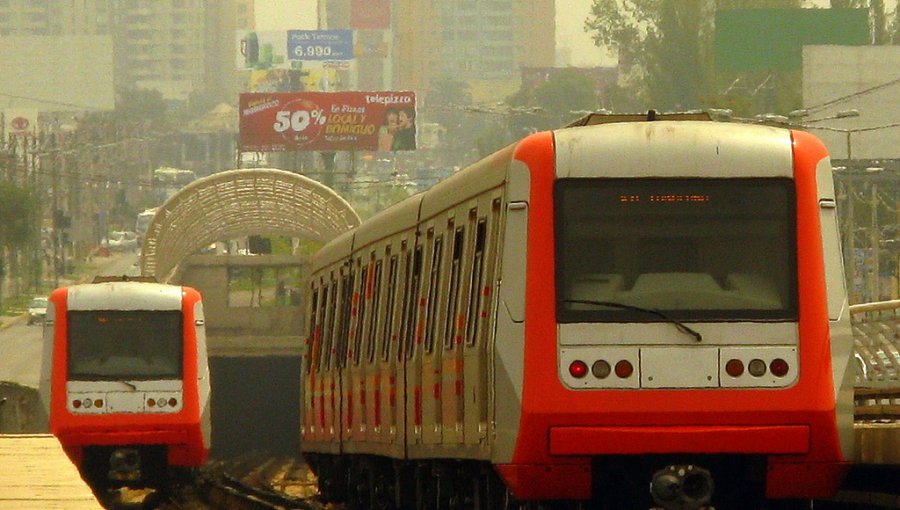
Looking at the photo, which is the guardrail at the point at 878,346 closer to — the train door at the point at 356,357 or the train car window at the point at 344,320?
the train door at the point at 356,357

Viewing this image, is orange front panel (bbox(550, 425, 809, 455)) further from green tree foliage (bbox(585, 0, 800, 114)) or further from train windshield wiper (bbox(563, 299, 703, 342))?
green tree foliage (bbox(585, 0, 800, 114))

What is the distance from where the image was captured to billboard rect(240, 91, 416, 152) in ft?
434

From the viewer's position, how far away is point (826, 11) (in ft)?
369

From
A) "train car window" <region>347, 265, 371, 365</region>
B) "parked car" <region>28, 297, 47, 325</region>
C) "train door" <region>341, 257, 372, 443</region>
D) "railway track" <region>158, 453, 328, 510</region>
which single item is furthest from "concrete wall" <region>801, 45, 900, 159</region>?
"train car window" <region>347, 265, 371, 365</region>

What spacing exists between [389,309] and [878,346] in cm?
437

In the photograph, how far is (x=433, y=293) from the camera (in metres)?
17.8

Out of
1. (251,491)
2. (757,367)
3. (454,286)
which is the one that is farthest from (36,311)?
(757,367)

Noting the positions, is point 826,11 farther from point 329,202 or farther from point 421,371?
point 421,371

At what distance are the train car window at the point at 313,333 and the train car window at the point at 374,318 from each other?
5863 mm

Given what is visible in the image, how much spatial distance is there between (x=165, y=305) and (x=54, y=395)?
1.74m

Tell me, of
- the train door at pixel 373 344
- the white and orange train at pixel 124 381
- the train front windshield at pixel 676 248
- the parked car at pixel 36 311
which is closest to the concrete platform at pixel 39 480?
the train front windshield at pixel 676 248

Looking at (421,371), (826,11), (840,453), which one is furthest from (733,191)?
(826,11)

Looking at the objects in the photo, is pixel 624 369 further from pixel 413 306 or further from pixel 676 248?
pixel 413 306

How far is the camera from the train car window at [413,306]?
18.7 m
